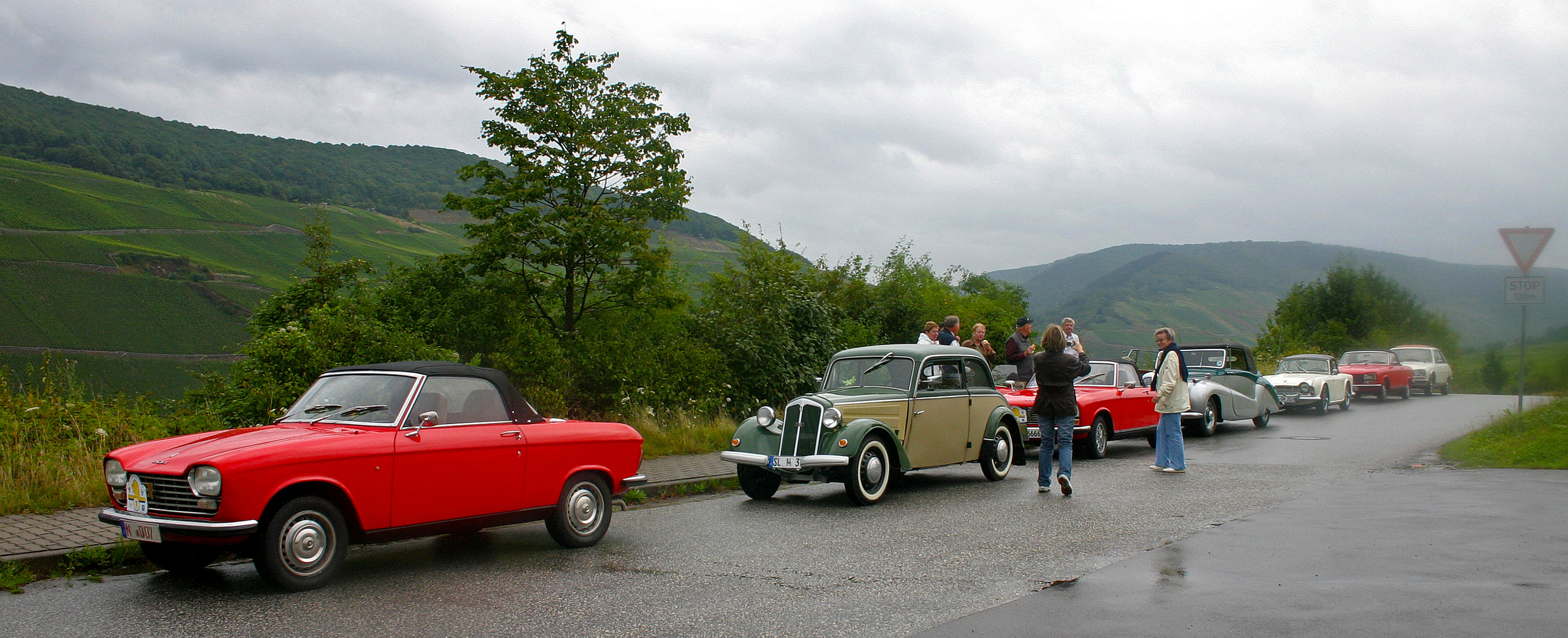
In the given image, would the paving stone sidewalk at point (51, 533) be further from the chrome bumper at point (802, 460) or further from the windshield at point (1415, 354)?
the windshield at point (1415, 354)

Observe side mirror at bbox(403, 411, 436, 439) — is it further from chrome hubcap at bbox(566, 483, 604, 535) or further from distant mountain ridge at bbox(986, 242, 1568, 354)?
distant mountain ridge at bbox(986, 242, 1568, 354)

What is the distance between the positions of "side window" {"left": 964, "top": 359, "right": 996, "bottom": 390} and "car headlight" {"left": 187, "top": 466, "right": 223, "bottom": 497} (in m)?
8.01

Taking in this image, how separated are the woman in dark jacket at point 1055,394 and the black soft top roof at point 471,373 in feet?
17.4

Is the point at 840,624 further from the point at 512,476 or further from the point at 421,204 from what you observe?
the point at 421,204

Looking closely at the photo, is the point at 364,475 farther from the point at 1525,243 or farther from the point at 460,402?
the point at 1525,243

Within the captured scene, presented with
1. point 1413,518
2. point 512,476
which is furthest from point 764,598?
point 1413,518

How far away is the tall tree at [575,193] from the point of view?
17.2 metres

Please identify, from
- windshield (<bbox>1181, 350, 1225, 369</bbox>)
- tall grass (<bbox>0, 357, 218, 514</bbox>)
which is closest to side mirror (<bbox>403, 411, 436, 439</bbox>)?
tall grass (<bbox>0, 357, 218, 514</bbox>)

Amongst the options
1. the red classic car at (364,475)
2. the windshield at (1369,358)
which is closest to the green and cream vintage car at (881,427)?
the red classic car at (364,475)

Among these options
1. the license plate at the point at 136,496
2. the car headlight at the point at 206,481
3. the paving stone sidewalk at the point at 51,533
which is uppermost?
the car headlight at the point at 206,481

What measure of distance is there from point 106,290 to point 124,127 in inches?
3846

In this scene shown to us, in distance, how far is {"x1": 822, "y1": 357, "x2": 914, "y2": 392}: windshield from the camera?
35.2 ft

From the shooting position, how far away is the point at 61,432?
392 inches

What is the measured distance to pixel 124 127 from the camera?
15275 centimetres
